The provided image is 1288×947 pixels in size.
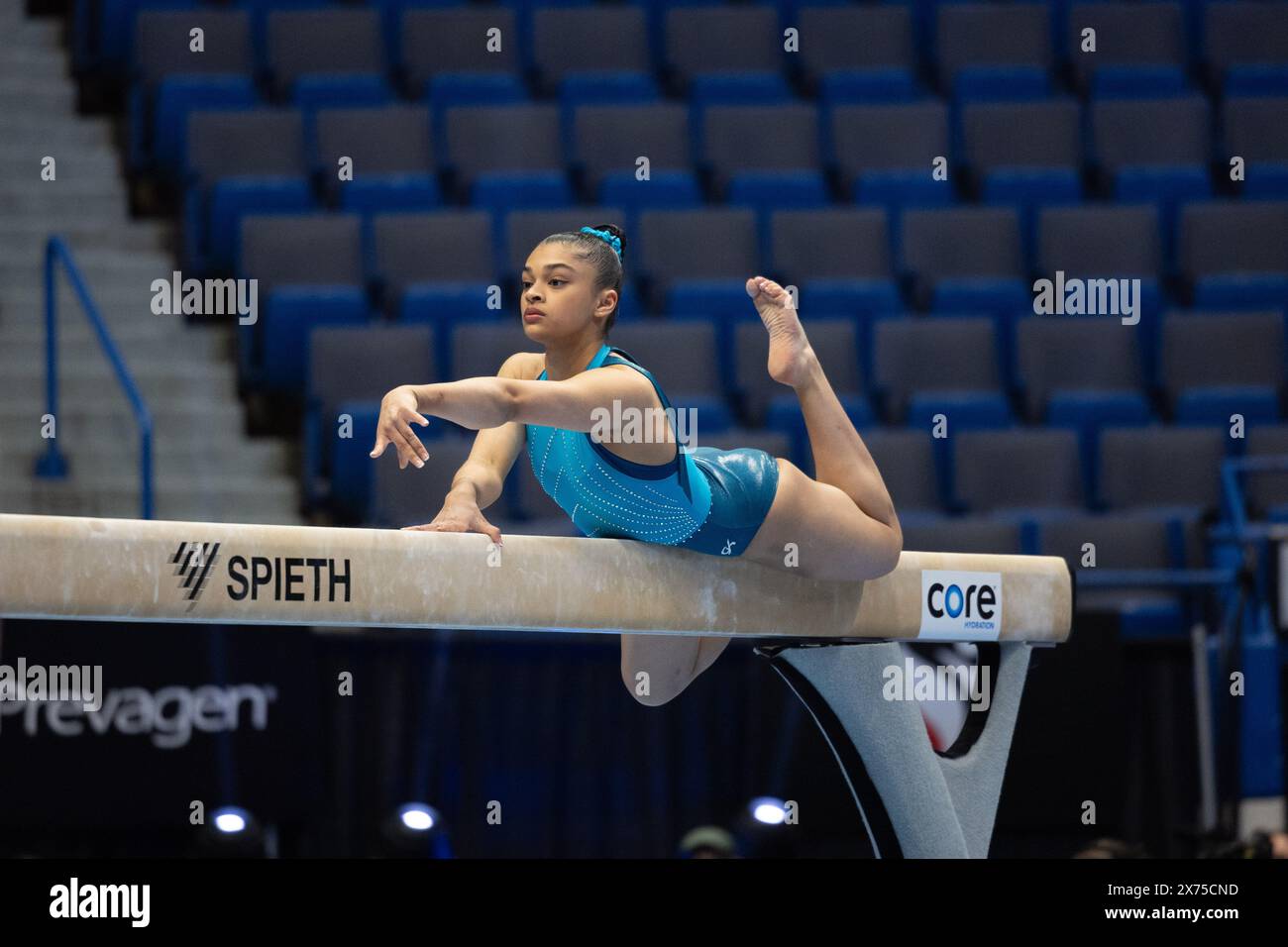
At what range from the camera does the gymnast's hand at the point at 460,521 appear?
10.6 feet

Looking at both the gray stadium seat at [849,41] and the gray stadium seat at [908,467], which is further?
the gray stadium seat at [849,41]

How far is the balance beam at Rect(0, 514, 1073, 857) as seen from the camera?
9.68 ft

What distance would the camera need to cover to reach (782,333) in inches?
134

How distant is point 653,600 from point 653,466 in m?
0.31

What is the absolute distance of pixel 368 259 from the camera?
7535 mm

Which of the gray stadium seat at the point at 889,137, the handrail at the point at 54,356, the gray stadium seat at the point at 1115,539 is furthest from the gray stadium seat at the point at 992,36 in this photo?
the handrail at the point at 54,356

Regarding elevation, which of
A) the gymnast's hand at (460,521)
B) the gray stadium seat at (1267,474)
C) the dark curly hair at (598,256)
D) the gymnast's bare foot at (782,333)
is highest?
the gray stadium seat at (1267,474)

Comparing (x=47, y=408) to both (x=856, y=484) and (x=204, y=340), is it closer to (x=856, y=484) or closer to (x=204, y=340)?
(x=204, y=340)

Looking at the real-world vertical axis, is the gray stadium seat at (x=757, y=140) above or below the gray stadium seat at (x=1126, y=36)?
below

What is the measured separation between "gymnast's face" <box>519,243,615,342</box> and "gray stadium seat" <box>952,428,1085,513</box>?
3.87 m

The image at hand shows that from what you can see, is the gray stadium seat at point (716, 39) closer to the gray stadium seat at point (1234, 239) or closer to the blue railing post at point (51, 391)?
the gray stadium seat at point (1234, 239)

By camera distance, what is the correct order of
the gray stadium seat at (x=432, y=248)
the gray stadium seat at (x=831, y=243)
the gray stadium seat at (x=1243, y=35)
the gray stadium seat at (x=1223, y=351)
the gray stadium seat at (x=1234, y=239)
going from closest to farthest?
1. the gray stadium seat at (x=432, y=248)
2. the gray stadium seat at (x=1223, y=351)
3. the gray stadium seat at (x=831, y=243)
4. the gray stadium seat at (x=1234, y=239)
5. the gray stadium seat at (x=1243, y=35)
